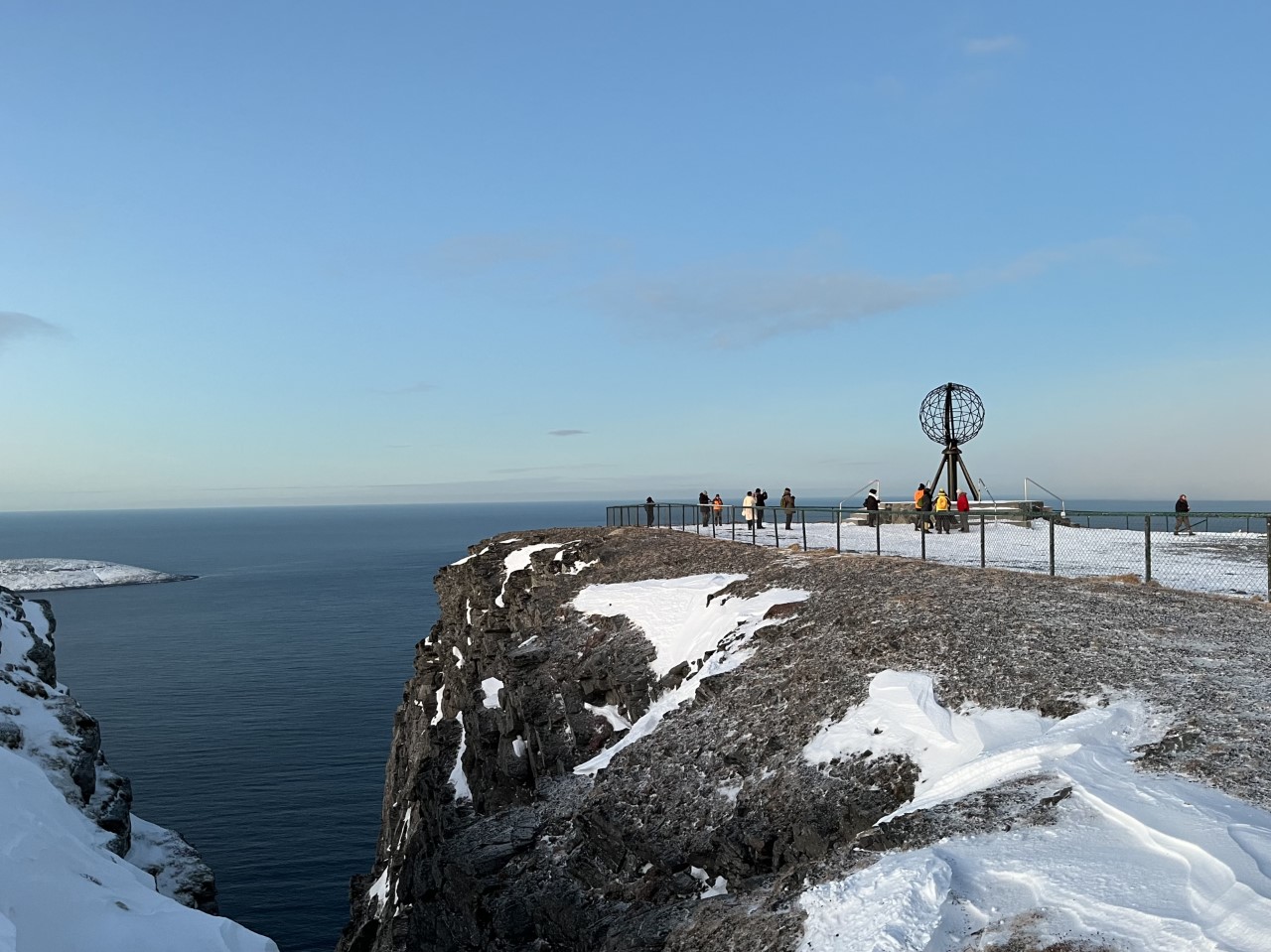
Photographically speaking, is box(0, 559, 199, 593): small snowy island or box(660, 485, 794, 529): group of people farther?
box(0, 559, 199, 593): small snowy island

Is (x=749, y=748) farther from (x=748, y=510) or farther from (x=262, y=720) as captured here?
(x=262, y=720)

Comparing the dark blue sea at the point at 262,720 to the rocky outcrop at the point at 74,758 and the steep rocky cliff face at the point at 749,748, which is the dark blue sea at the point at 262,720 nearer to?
the rocky outcrop at the point at 74,758

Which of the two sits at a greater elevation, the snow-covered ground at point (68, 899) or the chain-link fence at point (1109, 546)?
the chain-link fence at point (1109, 546)

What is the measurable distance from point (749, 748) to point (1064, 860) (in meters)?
5.80

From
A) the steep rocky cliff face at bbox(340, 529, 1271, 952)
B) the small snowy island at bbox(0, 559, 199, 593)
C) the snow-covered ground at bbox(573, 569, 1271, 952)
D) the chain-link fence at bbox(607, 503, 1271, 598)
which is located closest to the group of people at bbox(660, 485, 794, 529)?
the chain-link fence at bbox(607, 503, 1271, 598)

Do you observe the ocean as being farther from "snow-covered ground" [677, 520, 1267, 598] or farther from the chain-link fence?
"snow-covered ground" [677, 520, 1267, 598]

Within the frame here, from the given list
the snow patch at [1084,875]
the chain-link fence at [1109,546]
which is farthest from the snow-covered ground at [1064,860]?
the chain-link fence at [1109,546]

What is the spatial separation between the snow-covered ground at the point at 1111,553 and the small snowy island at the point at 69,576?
129 m

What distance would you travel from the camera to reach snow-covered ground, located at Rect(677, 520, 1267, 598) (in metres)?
20.2

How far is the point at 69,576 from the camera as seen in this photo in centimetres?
13600

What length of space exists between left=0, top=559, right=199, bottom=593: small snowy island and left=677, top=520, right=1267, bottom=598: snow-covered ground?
12881 cm

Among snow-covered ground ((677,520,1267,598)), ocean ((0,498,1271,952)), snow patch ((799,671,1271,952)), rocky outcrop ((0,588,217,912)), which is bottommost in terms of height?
ocean ((0,498,1271,952))

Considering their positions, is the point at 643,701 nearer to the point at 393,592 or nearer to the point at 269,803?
the point at 269,803

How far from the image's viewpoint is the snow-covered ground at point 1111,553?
20234mm
